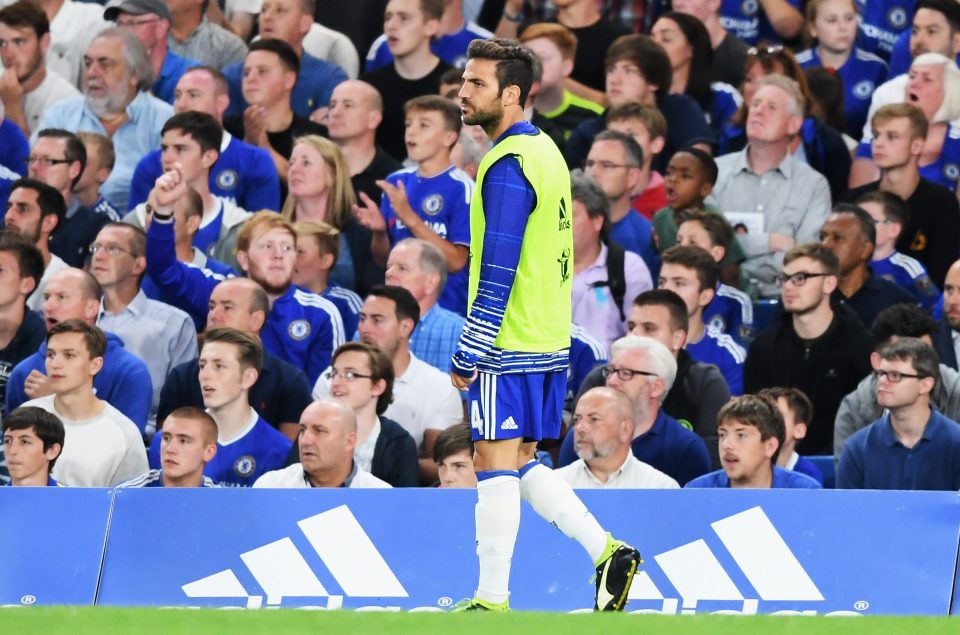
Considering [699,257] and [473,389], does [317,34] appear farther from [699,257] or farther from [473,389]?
[473,389]

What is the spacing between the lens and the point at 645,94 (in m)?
12.1

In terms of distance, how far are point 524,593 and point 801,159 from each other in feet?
16.4

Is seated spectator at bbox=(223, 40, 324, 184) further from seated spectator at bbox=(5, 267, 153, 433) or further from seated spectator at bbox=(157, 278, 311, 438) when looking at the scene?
seated spectator at bbox=(5, 267, 153, 433)

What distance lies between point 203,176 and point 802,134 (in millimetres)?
3911

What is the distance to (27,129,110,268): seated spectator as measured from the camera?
10945mm

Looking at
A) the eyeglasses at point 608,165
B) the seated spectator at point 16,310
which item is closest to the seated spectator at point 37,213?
the seated spectator at point 16,310

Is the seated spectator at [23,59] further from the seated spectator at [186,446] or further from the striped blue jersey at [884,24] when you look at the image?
the striped blue jersey at [884,24]

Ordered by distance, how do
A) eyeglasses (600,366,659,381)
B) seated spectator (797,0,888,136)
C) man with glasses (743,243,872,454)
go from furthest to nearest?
1. seated spectator (797,0,888,136)
2. man with glasses (743,243,872,454)
3. eyeglasses (600,366,659,381)

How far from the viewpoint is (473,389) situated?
642 cm

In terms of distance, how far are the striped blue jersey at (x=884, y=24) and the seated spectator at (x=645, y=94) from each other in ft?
6.96

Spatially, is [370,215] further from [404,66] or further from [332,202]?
[404,66]

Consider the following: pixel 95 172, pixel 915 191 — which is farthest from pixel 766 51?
pixel 95 172

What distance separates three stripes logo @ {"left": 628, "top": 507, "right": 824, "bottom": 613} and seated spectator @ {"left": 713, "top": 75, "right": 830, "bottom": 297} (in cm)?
355

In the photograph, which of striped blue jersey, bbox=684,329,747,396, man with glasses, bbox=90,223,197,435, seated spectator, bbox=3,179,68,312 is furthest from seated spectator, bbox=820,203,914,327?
seated spectator, bbox=3,179,68,312
